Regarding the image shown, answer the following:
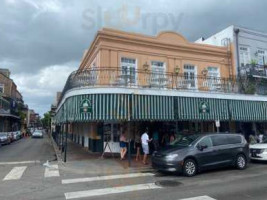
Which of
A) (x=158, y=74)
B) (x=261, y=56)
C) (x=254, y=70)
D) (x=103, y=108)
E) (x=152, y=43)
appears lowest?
(x=103, y=108)

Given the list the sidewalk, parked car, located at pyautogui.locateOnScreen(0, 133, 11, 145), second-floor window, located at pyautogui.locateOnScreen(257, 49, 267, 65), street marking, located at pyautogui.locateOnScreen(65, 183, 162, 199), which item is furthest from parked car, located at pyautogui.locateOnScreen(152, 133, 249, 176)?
parked car, located at pyautogui.locateOnScreen(0, 133, 11, 145)

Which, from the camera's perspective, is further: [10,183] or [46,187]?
[10,183]

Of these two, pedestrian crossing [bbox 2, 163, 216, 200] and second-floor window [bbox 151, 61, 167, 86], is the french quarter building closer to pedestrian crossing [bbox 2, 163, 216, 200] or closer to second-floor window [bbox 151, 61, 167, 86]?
second-floor window [bbox 151, 61, 167, 86]

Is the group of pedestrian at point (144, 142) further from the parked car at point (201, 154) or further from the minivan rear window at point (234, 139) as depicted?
the minivan rear window at point (234, 139)

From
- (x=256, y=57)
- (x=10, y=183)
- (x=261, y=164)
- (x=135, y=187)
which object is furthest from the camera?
(x=256, y=57)

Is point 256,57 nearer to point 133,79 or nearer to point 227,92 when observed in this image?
point 227,92

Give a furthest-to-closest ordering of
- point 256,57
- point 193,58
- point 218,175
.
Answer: point 256,57
point 193,58
point 218,175

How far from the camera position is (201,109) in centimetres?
1524

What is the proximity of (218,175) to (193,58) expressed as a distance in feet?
35.7

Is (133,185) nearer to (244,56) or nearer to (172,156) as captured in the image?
(172,156)

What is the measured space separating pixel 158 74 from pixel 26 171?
27.6 feet

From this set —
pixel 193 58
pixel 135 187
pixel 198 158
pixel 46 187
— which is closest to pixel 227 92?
pixel 193 58

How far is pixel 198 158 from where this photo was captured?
34.8ft

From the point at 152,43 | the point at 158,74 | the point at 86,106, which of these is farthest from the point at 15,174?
the point at 152,43
